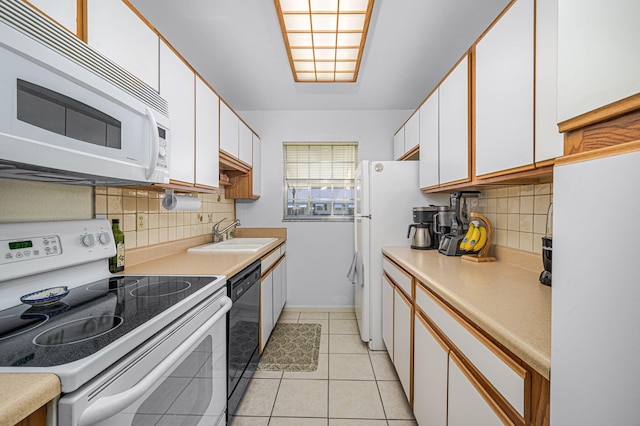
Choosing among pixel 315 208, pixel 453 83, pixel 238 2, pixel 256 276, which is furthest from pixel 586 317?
pixel 315 208

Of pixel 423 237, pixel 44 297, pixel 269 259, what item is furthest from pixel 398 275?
pixel 44 297

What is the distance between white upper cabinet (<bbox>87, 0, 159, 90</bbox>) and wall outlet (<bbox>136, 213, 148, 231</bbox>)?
0.79 metres

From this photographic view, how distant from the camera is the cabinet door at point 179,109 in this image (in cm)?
147

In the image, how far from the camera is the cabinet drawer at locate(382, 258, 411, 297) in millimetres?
1674

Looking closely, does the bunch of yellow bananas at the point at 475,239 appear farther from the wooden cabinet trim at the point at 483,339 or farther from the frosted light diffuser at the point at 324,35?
the frosted light diffuser at the point at 324,35

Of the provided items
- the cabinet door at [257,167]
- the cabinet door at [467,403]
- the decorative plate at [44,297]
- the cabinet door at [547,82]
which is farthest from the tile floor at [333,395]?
the cabinet door at [257,167]

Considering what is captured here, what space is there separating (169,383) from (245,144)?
2277mm

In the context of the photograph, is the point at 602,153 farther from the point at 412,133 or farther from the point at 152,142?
the point at 412,133

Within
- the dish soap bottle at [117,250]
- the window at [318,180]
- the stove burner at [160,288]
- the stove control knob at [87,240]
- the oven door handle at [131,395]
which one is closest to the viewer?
the oven door handle at [131,395]

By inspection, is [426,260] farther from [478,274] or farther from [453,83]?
[453,83]

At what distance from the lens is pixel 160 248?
6.17 ft

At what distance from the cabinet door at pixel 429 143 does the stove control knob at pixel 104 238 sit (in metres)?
2.03

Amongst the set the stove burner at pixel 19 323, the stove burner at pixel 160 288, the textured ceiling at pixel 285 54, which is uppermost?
the textured ceiling at pixel 285 54

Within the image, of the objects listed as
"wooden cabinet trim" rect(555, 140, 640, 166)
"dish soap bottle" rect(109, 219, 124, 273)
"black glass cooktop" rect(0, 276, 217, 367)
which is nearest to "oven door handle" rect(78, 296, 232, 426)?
"black glass cooktop" rect(0, 276, 217, 367)
